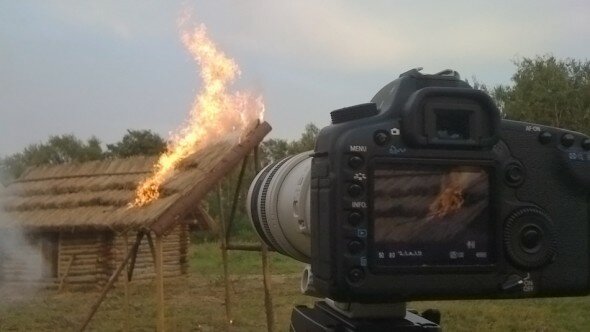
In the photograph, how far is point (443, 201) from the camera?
2.03 meters

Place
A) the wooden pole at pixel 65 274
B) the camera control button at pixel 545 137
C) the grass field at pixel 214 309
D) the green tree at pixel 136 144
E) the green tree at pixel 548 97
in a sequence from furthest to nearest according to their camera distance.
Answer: the green tree at pixel 136 144 → the green tree at pixel 548 97 → the wooden pole at pixel 65 274 → the grass field at pixel 214 309 → the camera control button at pixel 545 137

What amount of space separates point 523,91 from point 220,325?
18150 mm

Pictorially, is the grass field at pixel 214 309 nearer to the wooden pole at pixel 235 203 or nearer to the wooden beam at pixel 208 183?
the wooden beam at pixel 208 183

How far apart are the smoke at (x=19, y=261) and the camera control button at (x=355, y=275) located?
18.3 m

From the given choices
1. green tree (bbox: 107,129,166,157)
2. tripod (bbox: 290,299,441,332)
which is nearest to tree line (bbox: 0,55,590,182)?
green tree (bbox: 107,129,166,157)

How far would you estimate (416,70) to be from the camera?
2275mm

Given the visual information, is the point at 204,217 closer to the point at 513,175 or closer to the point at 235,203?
the point at 235,203

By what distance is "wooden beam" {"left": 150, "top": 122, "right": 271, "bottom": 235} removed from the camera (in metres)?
8.00

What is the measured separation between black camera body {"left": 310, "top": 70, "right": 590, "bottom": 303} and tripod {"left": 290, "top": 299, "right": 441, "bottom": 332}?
250 mm

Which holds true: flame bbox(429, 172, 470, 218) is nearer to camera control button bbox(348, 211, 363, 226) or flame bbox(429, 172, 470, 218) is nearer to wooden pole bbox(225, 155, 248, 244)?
camera control button bbox(348, 211, 363, 226)

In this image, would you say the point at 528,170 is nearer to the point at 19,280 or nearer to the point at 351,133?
the point at 351,133

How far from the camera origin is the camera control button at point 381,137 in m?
2.04

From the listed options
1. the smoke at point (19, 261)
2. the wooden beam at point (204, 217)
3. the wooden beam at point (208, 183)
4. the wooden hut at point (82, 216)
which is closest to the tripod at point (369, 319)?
the wooden beam at point (208, 183)

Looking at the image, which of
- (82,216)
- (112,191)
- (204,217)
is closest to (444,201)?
(112,191)
